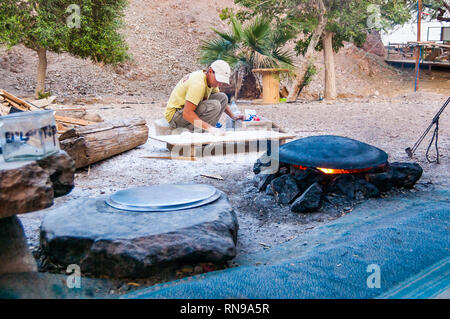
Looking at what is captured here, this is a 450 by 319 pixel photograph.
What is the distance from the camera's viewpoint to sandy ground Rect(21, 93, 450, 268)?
306 centimetres

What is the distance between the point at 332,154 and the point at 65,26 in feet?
27.5

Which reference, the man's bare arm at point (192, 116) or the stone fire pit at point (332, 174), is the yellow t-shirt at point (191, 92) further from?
the stone fire pit at point (332, 174)

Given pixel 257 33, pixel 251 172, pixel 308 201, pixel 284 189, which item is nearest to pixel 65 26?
pixel 257 33

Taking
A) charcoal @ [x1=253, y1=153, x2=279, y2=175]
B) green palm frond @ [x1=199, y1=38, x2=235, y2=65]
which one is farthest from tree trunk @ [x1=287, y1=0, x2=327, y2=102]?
charcoal @ [x1=253, y1=153, x2=279, y2=175]

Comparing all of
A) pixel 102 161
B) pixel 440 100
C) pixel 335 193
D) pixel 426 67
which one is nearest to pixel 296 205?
pixel 335 193

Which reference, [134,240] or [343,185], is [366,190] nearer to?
[343,185]

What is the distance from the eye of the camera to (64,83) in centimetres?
1349

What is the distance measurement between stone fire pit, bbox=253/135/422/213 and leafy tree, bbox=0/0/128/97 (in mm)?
7913

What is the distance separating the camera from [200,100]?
16.3ft

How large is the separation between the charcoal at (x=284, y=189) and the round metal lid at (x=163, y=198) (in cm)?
84

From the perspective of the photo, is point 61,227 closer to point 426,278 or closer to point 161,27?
point 426,278

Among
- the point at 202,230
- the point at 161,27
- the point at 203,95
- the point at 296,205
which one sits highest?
the point at 161,27

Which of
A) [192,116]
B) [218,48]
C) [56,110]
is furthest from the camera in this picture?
[218,48]
